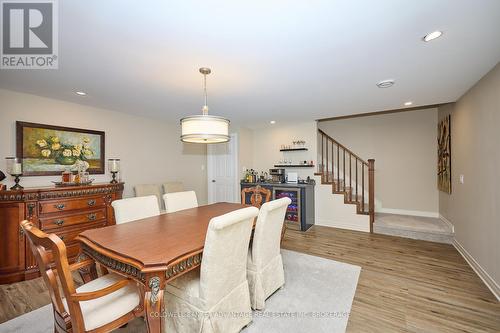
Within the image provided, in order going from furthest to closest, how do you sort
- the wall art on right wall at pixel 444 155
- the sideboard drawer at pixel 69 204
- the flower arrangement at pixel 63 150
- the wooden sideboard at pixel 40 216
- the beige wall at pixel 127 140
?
1. the wall art on right wall at pixel 444 155
2. the flower arrangement at pixel 63 150
3. the beige wall at pixel 127 140
4. the sideboard drawer at pixel 69 204
5. the wooden sideboard at pixel 40 216

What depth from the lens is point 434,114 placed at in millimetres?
4570

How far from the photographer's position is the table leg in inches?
49.2

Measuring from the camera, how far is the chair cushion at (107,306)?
4.04ft

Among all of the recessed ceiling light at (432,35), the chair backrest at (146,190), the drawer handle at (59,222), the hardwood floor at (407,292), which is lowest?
the hardwood floor at (407,292)

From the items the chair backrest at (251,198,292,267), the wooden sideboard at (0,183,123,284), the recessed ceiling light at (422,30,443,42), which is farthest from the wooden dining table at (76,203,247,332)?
the recessed ceiling light at (422,30,443,42)

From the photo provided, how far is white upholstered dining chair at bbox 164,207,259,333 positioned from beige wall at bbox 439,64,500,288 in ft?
8.66

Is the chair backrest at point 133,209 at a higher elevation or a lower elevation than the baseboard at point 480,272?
higher

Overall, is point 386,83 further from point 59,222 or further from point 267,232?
point 59,222

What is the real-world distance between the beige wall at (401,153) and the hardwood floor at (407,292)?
1535mm

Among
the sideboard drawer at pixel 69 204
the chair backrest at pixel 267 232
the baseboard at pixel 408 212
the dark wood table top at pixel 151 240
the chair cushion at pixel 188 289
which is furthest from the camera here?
the baseboard at pixel 408 212

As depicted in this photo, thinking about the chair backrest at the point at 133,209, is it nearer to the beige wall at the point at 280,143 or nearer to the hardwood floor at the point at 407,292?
the hardwood floor at the point at 407,292

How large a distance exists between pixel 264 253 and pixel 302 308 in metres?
0.62

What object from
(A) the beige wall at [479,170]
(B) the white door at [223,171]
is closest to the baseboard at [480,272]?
(A) the beige wall at [479,170]

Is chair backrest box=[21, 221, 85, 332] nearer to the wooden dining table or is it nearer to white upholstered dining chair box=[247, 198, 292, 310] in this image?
the wooden dining table
